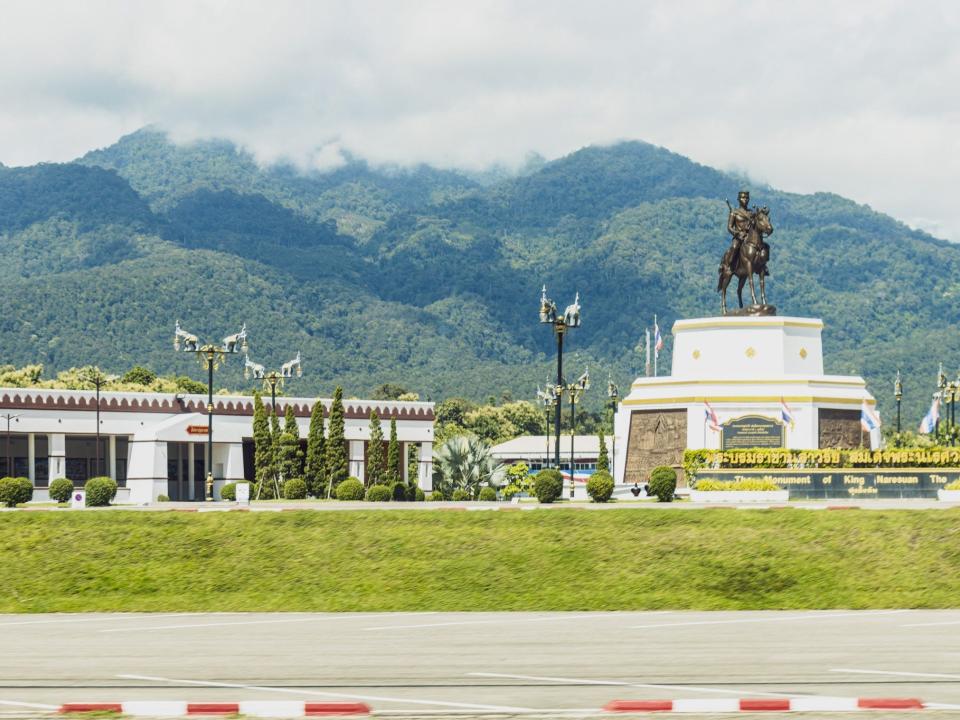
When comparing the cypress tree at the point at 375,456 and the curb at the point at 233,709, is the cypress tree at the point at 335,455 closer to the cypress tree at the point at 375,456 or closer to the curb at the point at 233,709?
the cypress tree at the point at 375,456

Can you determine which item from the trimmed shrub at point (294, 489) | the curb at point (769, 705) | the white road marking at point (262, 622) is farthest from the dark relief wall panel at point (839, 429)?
the curb at point (769, 705)

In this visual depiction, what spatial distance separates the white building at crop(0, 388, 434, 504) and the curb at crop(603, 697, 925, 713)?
70.4m

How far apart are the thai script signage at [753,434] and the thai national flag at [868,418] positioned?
13.1 feet

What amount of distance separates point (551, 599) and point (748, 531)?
5873 millimetres

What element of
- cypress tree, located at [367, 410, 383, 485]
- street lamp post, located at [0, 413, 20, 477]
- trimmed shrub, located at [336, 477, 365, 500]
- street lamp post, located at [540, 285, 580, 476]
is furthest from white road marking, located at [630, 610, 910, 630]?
street lamp post, located at [0, 413, 20, 477]

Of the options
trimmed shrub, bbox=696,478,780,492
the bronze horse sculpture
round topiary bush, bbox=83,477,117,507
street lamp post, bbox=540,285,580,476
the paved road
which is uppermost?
the bronze horse sculpture


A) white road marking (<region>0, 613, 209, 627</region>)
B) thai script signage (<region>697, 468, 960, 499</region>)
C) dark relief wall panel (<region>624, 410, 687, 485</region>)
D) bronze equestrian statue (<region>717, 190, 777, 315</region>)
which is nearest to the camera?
white road marking (<region>0, 613, 209, 627</region>)

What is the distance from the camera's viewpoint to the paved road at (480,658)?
60.8 ft

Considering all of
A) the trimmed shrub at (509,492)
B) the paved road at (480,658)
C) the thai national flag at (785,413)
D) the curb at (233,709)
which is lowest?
the trimmed shrub at (509,492)

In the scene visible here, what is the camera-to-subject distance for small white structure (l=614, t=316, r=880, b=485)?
70.2 metres

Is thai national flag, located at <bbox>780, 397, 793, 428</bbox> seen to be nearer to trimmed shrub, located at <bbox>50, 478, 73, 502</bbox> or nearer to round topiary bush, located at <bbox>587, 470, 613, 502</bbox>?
round topiary bush, located at <bbox>587, 470, 613, 502</bbox>

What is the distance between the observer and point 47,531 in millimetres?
36062

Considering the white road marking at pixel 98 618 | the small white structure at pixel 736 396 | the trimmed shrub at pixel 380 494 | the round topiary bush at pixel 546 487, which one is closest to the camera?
the white road marking at pixel 98 618

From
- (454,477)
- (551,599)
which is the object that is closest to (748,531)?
(551,599)
